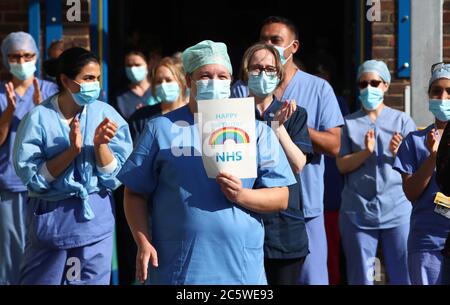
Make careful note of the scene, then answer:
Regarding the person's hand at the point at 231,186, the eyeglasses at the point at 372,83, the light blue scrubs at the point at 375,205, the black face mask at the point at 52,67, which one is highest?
the black face mask at the point at 52,67

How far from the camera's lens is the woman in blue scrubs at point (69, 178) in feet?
20.9

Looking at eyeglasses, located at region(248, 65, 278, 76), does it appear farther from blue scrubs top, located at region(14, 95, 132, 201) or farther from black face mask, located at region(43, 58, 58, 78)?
black face mask, located at region(43, 58, 58, 78)

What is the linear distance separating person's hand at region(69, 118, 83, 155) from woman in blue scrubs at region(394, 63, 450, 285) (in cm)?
174

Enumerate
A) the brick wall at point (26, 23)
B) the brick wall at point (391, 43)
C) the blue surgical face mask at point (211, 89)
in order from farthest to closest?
the brick wall at point (26, 23), the brick wall at point (391, 43), the blue surgical face mask at point (211, 89)

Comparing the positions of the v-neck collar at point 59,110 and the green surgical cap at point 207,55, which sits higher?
the green surgical cap at point 207,55

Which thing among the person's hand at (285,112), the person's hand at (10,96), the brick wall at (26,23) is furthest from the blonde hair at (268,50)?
the brick wall at (26,23)

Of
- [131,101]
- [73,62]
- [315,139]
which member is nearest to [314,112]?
[315,139]

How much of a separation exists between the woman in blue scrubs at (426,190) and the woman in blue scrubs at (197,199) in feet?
4.35

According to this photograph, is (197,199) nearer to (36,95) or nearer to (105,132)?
(105,132)

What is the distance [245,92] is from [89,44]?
7.36ft

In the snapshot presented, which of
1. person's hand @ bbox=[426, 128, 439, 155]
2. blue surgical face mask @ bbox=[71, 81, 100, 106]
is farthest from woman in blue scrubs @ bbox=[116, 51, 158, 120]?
person's hand @ bbox=[426, 128, 439, 155]

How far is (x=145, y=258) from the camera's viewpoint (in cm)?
518

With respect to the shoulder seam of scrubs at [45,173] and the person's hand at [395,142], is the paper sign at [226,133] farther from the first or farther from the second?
the person's hand at [395,142]
